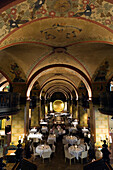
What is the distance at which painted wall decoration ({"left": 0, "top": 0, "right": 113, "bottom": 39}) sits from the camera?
445 cm

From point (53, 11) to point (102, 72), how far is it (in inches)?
298

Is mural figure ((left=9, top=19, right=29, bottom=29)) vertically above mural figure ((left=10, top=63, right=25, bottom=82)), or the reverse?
mural figure ((left=9, top=19, right=29, bottom=29))

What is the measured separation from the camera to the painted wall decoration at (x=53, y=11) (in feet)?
14.6

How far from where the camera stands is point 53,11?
16.4ft

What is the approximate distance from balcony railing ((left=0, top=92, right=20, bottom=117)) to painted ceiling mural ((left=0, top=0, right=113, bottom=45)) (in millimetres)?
3315

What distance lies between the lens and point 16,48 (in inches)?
344

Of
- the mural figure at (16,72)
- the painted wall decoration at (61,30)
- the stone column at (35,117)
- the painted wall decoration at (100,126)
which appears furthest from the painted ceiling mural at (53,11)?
the stone column at (35,117)

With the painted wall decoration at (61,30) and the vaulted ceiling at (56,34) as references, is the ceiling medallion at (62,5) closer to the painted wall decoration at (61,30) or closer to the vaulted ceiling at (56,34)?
the vaulted ceiling at (56,34)

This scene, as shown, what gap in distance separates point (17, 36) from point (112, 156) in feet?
32.3

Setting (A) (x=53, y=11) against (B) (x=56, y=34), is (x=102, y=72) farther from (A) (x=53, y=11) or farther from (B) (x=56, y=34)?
(A) (x=53, y=11)

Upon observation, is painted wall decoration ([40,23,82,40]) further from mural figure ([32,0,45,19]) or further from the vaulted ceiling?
mural figure ([32,0,45,19])

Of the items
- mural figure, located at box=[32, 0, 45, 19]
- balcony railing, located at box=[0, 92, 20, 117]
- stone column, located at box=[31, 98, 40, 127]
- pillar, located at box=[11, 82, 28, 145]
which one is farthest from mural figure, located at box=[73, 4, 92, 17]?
stone column, located at box=[31, 98, 40, 127]

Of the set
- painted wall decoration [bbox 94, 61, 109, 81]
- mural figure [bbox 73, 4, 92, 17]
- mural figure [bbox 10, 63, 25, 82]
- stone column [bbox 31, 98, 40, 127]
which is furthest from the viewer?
stone column [bbox 31, 98, 40, 127]

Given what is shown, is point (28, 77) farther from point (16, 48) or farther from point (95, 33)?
point (95, 33)
